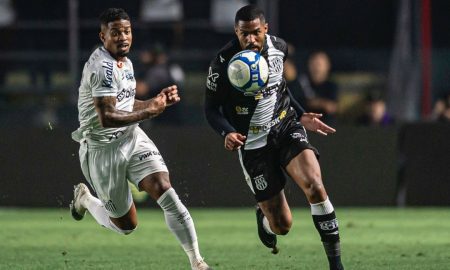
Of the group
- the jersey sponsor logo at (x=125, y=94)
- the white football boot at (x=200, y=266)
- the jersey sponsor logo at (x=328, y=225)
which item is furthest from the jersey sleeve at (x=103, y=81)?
the jersey sponsor logo at (x=328, y=225)

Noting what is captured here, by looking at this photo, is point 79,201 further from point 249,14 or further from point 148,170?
point 249,14

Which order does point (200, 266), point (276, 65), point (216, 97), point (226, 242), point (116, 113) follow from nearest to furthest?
point (200, 266) < point (116, 113) < point (216, 97) < point (276, 65) < point (226, 242)

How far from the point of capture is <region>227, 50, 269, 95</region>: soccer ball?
10312mm

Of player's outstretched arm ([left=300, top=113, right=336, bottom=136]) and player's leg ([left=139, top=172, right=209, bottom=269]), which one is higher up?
player's outstretched arm ([left=300, top=113, right=336, bottom=136])

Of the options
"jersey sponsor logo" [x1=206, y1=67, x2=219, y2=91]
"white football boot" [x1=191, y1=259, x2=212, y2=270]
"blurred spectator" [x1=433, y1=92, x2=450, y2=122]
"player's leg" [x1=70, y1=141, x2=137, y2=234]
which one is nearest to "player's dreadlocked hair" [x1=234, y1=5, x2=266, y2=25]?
"jersey sponsor logo" [x1=206, y1=67, x2=219, y2=91]

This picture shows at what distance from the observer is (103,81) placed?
1006 centimetres

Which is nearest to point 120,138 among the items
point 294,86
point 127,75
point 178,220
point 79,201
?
point 127,75

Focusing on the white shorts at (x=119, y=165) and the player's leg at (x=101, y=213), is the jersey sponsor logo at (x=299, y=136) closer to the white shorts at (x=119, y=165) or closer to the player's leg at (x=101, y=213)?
the white shorts at (x=119, y=165)

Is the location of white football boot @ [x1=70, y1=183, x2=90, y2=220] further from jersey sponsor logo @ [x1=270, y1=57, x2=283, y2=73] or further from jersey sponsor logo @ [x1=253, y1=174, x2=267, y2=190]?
jersey sponsor logo @ [x1=270, y1=57, x2=283, y2=73]

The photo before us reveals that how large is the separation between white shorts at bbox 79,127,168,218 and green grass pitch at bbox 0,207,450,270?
0.65 meters

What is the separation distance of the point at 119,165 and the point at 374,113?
916cm

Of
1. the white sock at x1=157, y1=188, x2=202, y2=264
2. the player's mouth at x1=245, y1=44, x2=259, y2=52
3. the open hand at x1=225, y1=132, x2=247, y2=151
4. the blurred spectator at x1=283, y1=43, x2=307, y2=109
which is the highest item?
the player's mouth at x1=245, y1=44, x2=259, y2=52

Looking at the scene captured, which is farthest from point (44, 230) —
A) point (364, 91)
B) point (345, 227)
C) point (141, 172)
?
point (364, 91)

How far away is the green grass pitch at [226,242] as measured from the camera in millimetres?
11266
